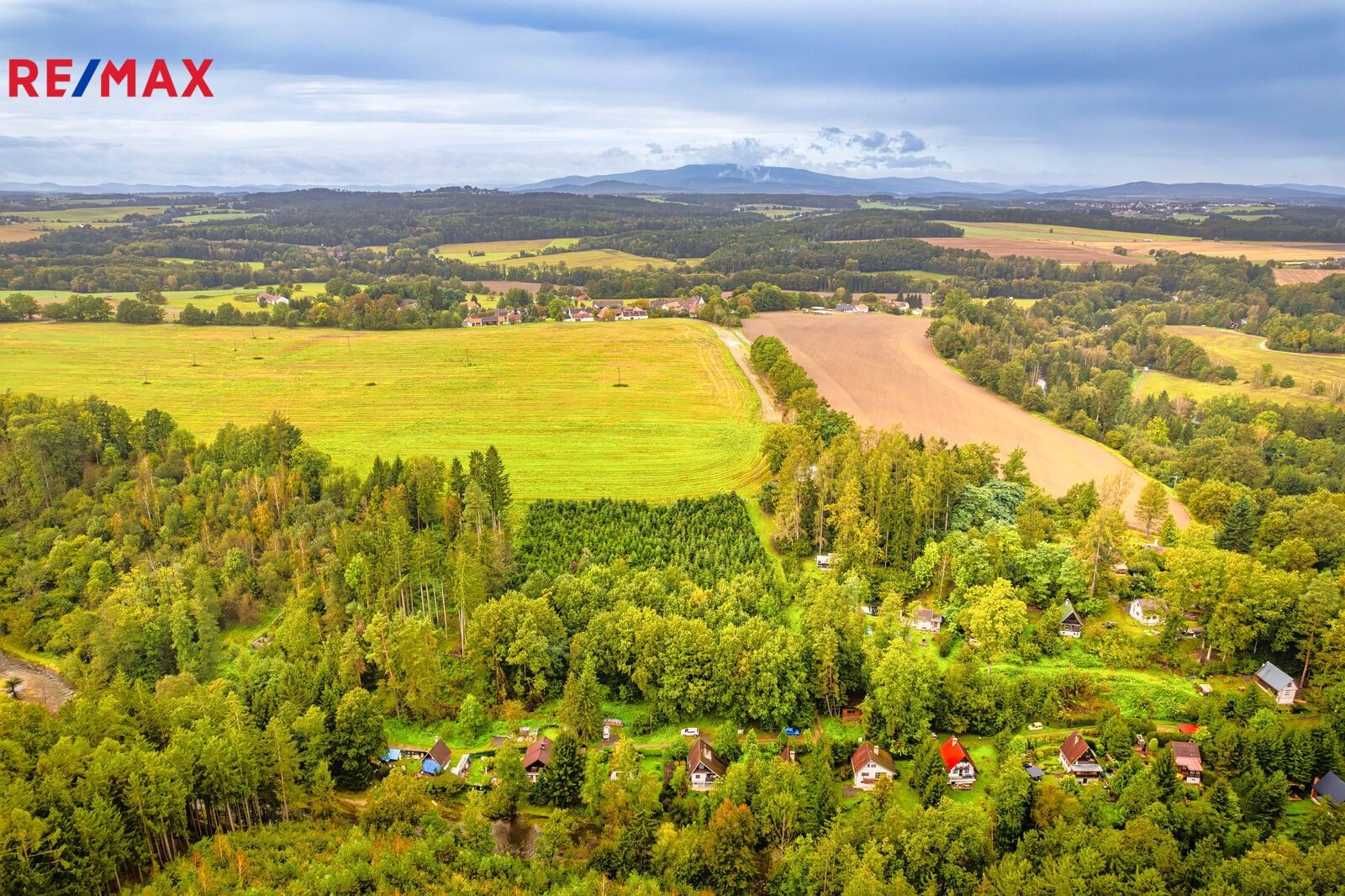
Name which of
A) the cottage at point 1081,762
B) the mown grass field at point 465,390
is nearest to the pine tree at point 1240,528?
the cottage at point 1081,762

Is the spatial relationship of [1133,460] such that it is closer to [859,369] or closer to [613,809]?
[859,369]

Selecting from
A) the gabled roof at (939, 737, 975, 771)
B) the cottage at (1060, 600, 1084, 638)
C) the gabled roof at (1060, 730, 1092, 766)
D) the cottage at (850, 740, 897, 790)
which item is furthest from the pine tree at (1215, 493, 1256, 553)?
the cottage at (850, 740, 897, 790)

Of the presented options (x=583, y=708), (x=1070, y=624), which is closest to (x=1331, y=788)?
(x=1070, y=624)

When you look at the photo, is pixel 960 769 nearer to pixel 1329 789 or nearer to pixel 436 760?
pixel 1329 789

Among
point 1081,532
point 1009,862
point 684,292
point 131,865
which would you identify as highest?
point 684,292

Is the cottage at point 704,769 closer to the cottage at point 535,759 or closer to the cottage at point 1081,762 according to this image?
the cottage at point 535,759

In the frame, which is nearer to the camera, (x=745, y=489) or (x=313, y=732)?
(x=313, y=732)

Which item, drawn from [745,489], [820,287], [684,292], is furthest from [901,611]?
[820,287]

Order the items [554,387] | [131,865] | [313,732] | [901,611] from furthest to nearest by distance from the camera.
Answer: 1. [554,387]
2. [901,611]
3. [313,732]
4. [131,865]
